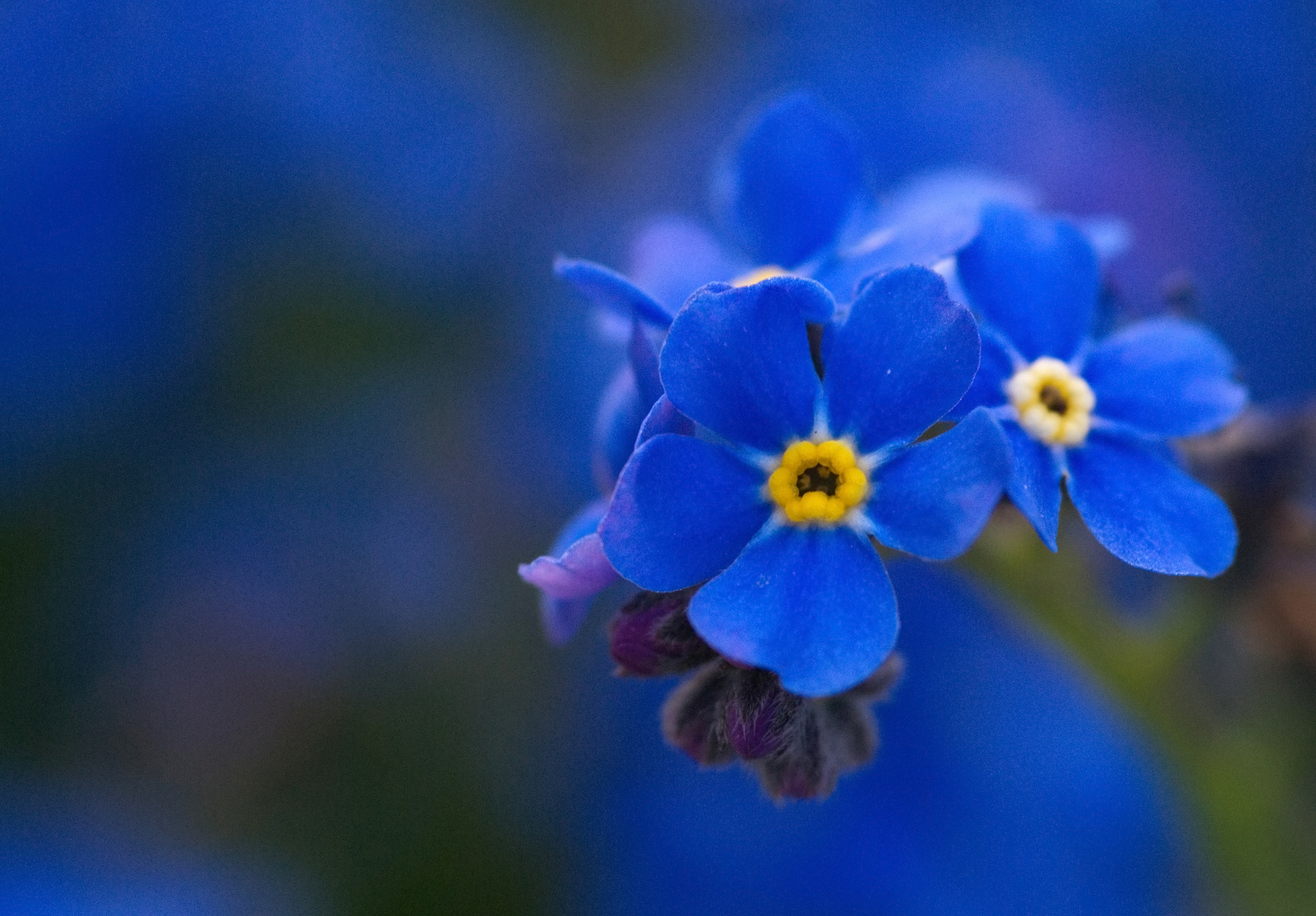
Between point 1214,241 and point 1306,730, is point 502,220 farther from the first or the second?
point 1306,730

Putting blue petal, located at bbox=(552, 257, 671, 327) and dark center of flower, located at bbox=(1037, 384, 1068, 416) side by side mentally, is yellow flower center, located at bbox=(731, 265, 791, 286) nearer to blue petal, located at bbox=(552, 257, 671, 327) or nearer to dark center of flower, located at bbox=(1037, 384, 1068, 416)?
blue petal, located at bbox=(552, 257, 671, 327)

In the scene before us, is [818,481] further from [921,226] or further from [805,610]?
[921,226]

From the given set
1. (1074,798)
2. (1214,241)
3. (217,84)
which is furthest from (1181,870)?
(217,84)

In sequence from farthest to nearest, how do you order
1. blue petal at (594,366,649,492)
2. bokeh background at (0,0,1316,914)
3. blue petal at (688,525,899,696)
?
bokeh background at (0,0,1316,914) < blue petal at (594,366,649,492) < blue petal at (688,525,899,696)

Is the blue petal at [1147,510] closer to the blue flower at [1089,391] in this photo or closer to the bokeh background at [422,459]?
the blue flower at [1089,391]

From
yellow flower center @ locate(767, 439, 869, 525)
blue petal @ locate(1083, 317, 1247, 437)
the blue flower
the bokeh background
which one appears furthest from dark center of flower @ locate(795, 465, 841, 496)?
the bokeh background

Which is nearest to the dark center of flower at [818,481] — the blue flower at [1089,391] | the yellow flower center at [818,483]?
the yellow flower center at [818,483]
